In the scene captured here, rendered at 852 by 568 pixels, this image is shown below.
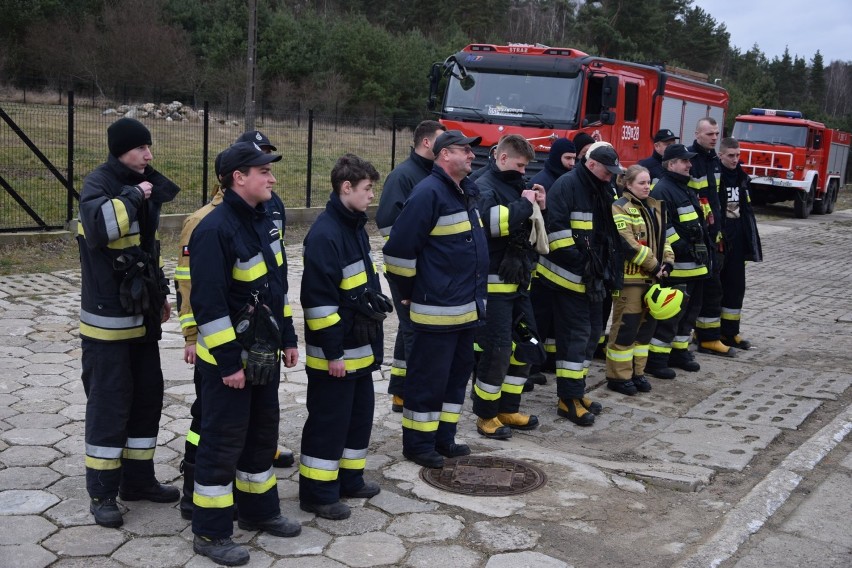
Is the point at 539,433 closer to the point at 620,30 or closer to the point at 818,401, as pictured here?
the point at 818,401

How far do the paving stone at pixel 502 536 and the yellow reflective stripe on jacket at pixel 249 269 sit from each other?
168 cm

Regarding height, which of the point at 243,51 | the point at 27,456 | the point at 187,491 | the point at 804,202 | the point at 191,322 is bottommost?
the point at 27,456

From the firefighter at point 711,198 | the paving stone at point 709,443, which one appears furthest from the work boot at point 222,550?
the firefighter at point 711,198

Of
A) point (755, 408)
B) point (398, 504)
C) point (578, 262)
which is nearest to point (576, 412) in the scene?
point (578, 262)

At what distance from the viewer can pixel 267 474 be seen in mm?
4434

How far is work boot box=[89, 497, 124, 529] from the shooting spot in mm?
4426

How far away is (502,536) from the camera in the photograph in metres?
4.58

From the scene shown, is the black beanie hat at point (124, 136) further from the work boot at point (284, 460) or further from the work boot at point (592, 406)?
the work boot at point (592, 406)

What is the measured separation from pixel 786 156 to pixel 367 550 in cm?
2340

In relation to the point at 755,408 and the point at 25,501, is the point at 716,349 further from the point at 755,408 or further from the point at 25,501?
the point at 25,501

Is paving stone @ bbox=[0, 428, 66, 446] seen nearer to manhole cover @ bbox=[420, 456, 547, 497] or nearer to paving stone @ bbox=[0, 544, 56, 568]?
paving stone @ bbox=[0, 544, 56, 568]

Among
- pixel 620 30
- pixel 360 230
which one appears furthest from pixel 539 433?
pixel 620 30

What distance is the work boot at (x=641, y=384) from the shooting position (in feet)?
25.1

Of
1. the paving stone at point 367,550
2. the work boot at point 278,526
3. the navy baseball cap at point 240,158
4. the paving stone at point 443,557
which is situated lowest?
the paving stone at point 367,550
